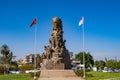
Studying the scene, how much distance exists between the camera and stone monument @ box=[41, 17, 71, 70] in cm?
4069

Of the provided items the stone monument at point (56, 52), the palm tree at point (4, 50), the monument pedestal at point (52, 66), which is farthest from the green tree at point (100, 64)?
the monument pedestal at point (52, 66)

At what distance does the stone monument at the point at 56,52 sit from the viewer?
4069 cm

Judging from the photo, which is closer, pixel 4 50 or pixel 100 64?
pixel 4 50

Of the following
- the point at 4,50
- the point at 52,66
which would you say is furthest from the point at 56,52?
the point at 4,50

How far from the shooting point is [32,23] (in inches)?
1553

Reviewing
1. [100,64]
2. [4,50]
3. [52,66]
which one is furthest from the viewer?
[100,64]

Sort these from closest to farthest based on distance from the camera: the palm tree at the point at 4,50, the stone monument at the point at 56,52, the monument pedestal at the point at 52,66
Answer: the monument pedestal at the point at 52,66 < the stone monument at the point at 56,52 < the palm tree at the point at 4,50

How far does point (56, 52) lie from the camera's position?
137 ft

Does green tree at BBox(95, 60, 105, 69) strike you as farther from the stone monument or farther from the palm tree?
the stone monument

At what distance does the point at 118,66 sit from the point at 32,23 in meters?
81.2

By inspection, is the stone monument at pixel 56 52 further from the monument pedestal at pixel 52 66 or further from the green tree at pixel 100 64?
the green tree at pixel 100 64

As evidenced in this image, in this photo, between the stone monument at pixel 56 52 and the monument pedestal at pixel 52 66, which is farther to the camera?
the stone monument at pixel 56 52

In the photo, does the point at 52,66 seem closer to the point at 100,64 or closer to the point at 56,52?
the point at 56,52

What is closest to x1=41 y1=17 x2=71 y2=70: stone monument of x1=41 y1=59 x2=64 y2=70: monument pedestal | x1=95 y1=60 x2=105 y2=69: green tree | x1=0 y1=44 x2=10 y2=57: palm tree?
x1=41 y1=59 x2=64 y2=70: monument pedestal
